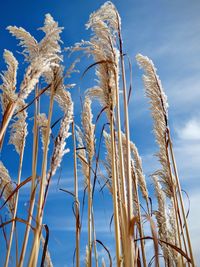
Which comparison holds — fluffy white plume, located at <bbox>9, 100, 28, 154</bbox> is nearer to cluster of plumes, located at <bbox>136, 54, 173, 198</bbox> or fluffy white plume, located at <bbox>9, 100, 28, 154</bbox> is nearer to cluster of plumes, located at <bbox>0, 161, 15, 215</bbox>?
cluster of plumes, located at <bbox>0, 161, 15, 215</bbox>

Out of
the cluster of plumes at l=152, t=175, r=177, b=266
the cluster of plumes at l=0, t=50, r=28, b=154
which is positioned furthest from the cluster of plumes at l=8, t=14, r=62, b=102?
the cluster of plumes at l=152, t=175, r=177, b=266

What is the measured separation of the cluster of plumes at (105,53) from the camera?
2.31 meters

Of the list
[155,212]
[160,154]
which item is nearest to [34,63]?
[160,154]

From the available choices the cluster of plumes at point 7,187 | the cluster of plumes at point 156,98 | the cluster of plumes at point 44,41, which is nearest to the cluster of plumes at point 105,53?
→ the cluster of plumes at point 44,41

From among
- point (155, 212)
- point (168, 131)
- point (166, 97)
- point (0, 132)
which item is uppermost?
point (166, 97)

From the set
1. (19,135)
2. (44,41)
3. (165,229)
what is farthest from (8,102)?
(165,229)

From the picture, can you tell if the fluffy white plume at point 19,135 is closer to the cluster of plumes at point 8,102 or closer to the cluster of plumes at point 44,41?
the cluster of plumes at point 8,102

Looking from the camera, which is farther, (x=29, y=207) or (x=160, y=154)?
(x=160, y=154)

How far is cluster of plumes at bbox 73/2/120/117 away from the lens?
2309 mm

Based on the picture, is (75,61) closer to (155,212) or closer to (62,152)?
(62,152)

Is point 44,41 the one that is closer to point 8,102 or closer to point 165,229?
point 8,102

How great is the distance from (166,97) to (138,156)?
106 cm

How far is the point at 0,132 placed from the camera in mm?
1548

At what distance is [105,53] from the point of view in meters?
2.35
